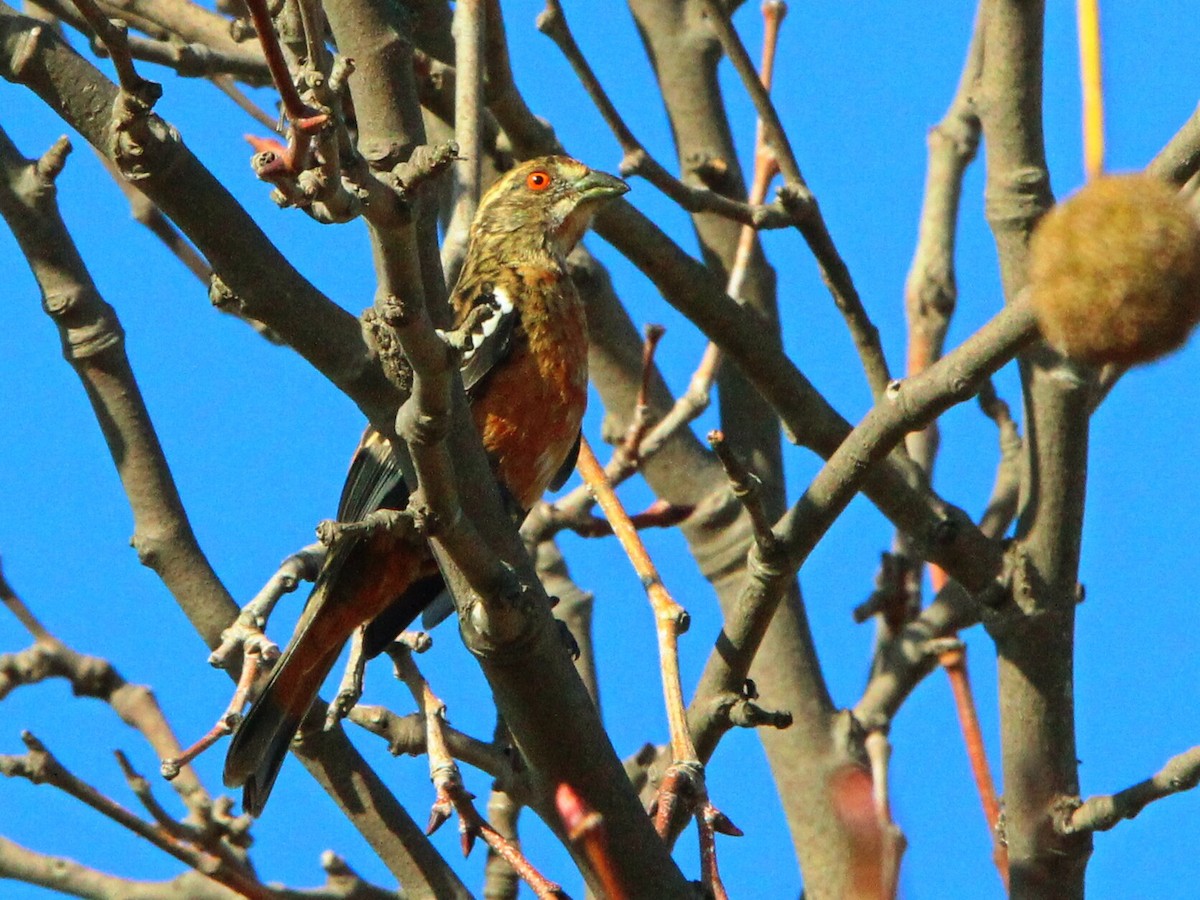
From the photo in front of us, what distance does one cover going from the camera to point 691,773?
3.42 m

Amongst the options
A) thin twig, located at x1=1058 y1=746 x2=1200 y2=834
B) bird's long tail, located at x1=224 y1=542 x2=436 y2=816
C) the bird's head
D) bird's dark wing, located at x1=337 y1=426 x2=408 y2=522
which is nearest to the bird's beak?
the bird's head

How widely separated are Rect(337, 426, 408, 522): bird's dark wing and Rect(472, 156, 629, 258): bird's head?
3.90 ft

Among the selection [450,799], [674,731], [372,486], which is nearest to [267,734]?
[372,486]

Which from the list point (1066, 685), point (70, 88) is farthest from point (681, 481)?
point (70, 88)

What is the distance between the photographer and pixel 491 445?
17.2ft

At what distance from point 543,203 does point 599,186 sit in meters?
0.35

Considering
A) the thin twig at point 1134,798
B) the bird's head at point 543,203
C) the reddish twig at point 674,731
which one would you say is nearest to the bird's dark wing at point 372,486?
the reddish twig at point 674,731

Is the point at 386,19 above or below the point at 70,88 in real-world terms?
above

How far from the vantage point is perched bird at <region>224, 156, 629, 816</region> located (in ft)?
15.5

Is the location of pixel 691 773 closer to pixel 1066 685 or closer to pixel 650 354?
pixel 1066 685

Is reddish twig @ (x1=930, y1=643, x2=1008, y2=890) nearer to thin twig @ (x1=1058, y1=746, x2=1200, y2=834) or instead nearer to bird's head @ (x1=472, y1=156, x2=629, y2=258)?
thin twig @ (x1=1058, y1=746, x2=1200, y2=834)

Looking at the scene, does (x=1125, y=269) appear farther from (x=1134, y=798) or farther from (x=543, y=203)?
(x=543, y=203)

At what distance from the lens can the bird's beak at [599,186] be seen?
5758 mm

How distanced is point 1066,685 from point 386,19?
8.53 feet
